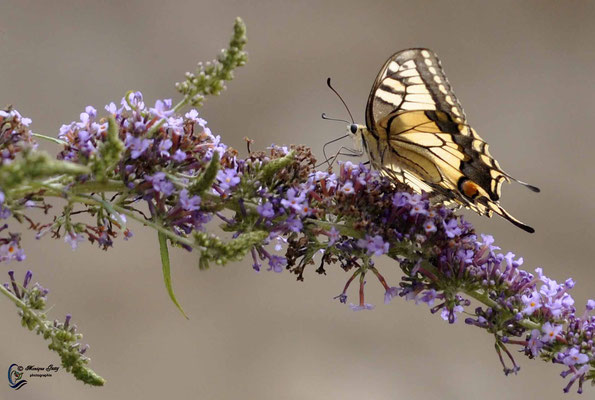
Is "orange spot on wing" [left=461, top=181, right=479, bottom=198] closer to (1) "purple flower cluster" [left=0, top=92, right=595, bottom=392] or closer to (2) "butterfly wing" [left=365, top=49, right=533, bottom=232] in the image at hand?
(2) "butterfly wing" [left=365, top=49, right=533, bottom=232]

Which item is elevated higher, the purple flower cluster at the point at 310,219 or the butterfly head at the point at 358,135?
the butterfly head at the point at 358,135

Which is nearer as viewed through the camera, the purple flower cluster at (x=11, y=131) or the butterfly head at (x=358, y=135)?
the purple flower cluster at (x=11, y=131)

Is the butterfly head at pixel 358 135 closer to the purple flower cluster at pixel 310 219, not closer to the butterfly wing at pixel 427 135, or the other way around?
the butterfly wing at pixel 427 135

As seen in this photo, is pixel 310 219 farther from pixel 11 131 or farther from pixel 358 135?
pixel 11 131

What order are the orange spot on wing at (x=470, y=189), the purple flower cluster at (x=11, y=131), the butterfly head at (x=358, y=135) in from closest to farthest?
the purple flower cluster at (x=11, y=131) → the orange spot on wing at (x=470, y=189) → the butterfly head at (x=358, y=135)

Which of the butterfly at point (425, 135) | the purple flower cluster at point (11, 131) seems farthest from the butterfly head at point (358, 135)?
the purple flower cluster at point (11, 131)

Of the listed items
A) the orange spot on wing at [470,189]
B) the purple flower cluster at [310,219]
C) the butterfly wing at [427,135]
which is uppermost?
the butterfly wing at [427,135]

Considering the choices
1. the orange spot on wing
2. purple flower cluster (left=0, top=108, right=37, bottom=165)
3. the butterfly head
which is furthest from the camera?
the butterfly head

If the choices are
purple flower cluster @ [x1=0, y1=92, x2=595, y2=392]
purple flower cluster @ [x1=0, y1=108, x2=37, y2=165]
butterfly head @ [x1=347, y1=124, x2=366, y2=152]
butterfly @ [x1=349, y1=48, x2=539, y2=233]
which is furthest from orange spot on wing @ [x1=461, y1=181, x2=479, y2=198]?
purple flower cluster @ [x1=0, y1=108, x2=37, y2=165]

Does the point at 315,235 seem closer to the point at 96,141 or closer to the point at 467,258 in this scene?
the point at 467,258
